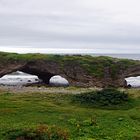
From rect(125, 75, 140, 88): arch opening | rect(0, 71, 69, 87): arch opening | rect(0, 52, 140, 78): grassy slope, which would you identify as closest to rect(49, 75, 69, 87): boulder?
rect(0, 71, 69, 87): arch opening

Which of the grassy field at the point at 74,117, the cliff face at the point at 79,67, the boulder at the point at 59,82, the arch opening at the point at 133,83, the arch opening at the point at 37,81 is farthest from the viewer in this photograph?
the boulder at the point at 59,82

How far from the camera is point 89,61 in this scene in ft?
316

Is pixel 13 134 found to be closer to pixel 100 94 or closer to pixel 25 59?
pixel 100 94

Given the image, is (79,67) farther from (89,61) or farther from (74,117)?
(74,117)

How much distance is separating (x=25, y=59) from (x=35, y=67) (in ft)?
8.96

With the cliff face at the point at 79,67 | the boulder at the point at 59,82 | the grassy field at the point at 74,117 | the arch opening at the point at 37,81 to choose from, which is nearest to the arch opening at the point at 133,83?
the cliff face at the point at 79,67

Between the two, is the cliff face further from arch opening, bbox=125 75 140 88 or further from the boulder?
the boulder

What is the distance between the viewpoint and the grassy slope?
306 feet

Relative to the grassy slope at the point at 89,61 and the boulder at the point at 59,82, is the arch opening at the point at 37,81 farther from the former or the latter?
the grassy slope at the point at 89,61

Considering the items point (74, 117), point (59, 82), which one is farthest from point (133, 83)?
point (74, 117)

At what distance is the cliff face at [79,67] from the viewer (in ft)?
302

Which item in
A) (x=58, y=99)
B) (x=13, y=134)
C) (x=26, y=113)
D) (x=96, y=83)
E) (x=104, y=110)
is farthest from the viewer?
(x=96, y=83)

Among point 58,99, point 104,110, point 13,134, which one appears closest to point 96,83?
point 58,99

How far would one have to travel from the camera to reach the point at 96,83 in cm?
9088
